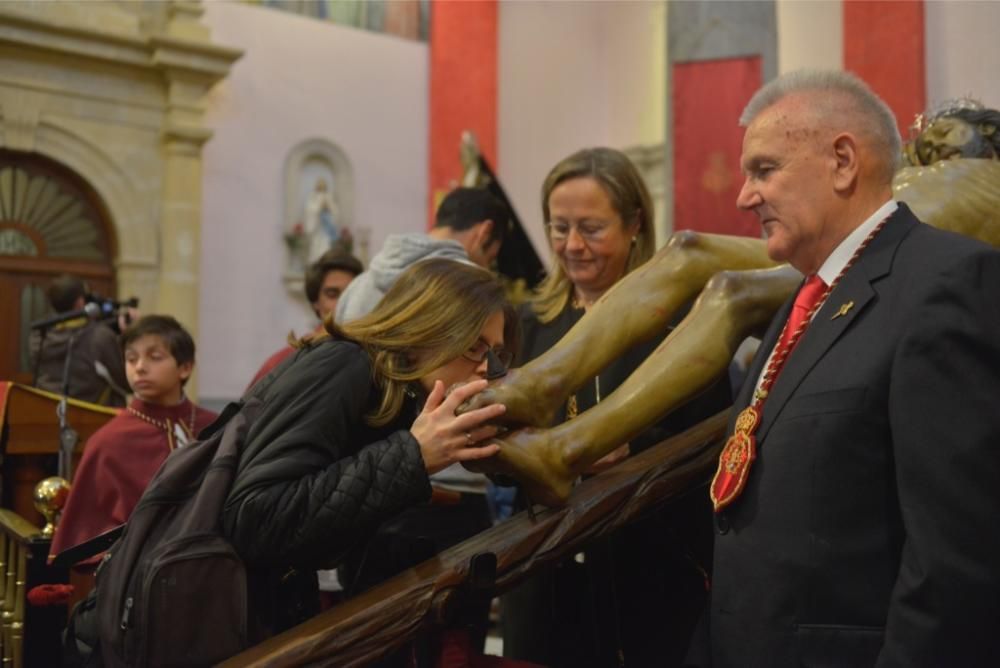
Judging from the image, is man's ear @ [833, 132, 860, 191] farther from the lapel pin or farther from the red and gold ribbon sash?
the lapel pin

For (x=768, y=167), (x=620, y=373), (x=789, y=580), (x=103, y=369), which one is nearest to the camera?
(x=789, y=580)

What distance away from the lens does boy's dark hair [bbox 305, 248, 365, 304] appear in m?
3.68

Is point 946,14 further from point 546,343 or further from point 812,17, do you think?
point 546,343

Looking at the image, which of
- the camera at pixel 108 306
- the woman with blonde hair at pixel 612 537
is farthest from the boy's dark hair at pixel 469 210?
the camera at pixel 108 306

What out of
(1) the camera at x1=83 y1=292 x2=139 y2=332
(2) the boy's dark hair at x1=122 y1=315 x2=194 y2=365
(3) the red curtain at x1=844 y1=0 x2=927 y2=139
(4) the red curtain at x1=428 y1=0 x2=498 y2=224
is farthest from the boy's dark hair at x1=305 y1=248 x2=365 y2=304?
(4) the red curtain at x1=428 y1=0 x2=498 y2=224

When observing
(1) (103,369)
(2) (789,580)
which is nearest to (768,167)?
(2) (789,580)

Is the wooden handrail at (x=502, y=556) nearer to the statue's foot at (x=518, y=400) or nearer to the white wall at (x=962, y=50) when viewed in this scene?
the statue's foot at (x=518, y=400)

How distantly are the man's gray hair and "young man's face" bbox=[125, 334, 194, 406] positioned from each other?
2335 mm

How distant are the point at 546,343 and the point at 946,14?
14.6 ft

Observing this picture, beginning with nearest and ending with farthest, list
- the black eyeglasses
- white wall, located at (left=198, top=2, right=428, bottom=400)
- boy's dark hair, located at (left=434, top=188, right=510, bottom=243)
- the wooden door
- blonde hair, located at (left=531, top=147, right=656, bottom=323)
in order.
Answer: the black eyeglasses
blonde hair, located at (left=531, top=147, right=656, bottom=323)
boy's dark hair, located at (left=434, top=188, right=510, bottom=243)
the wooden door
white wall, located at (left=198, top=2, right=428, bottom=400)

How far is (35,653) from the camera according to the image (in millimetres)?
2543

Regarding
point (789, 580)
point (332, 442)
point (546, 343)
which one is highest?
point (546, 343)

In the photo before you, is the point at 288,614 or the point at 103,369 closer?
the point at 288,614

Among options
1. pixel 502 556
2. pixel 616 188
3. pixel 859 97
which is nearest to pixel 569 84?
pixel 616 188
